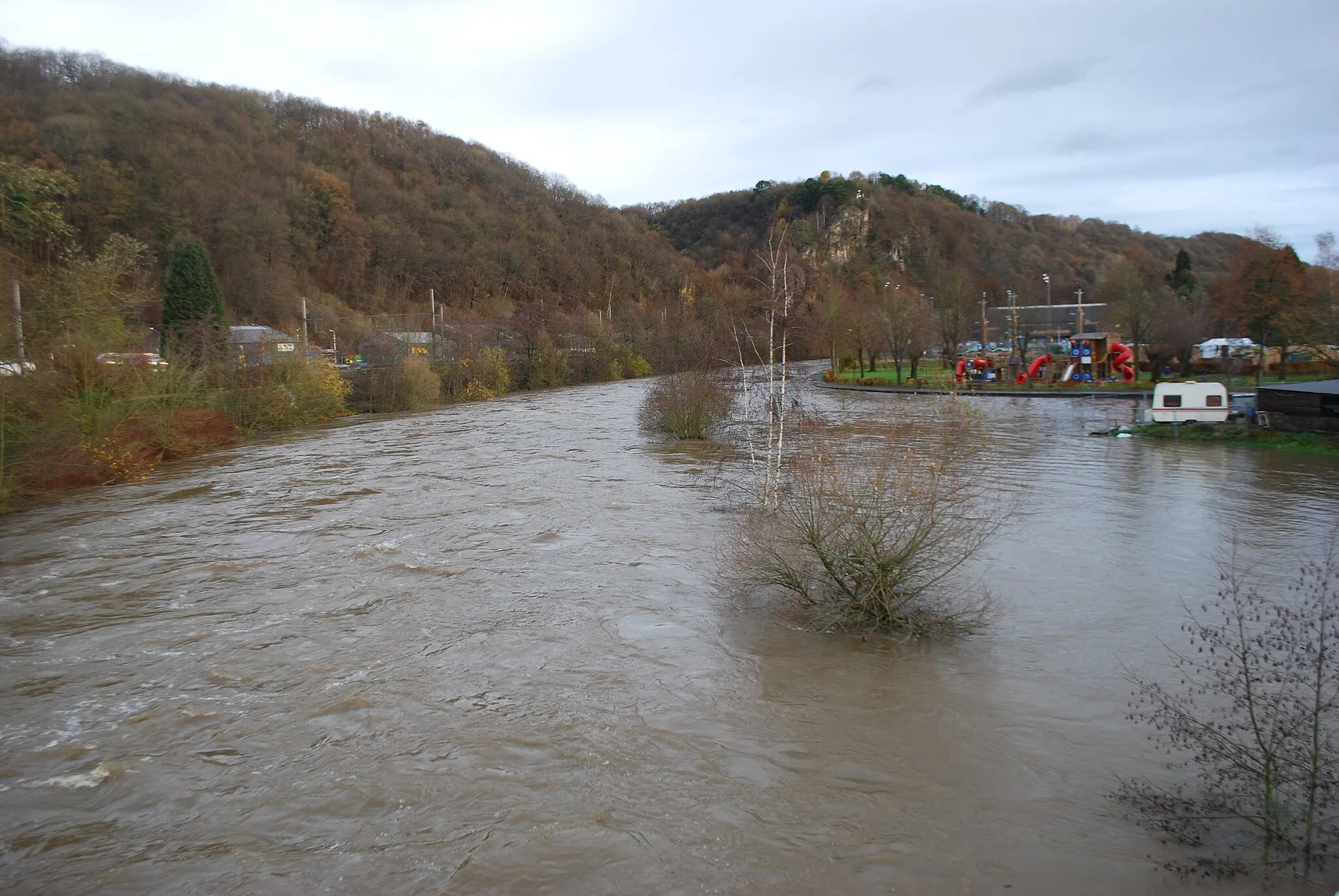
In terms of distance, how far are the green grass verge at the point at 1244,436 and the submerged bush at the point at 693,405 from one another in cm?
1276

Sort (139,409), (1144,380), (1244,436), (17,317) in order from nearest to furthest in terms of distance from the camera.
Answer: (17,317) < (139,409) < (1244,436) < (1144,380)

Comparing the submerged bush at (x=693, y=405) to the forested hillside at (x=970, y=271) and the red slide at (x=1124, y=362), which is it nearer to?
the forested hillside at (x=970, y=271)

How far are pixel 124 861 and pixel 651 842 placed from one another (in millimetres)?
3197

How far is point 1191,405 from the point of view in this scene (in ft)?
84.8

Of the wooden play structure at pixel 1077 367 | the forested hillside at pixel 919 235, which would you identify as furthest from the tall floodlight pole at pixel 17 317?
the forested hillside at pixel 919 235

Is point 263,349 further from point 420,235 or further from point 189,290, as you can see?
point 420,235

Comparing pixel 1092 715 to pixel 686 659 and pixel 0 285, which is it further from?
pixel 0 285

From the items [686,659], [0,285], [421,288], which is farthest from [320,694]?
[421,288]

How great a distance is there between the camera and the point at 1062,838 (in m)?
5.32

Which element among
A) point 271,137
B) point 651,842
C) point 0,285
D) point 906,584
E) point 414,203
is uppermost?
point 271,137

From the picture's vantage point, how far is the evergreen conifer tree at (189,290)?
31.4 metres

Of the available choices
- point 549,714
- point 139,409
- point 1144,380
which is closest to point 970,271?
point 1144,380

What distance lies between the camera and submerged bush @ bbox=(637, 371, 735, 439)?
959 inches

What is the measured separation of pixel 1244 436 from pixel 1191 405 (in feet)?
6.28
